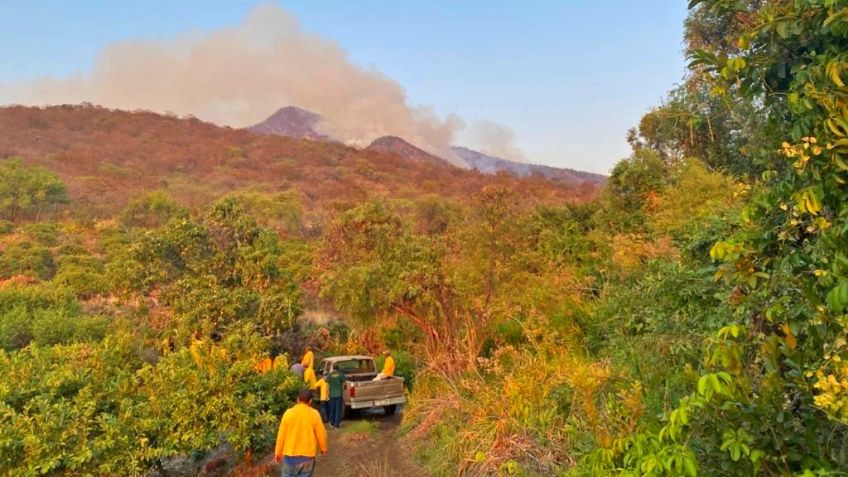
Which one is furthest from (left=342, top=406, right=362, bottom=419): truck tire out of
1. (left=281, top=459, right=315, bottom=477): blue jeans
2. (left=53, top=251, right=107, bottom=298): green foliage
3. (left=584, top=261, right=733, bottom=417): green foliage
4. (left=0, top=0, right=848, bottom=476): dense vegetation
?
(left=53, top=251, right=107, bottom=298): green foliage

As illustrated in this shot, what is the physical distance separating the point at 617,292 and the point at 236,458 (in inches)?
322

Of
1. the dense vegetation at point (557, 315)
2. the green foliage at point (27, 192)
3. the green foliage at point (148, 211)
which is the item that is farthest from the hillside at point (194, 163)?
the dense vegetation at point (557, 315)

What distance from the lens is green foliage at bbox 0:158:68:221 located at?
49.2m

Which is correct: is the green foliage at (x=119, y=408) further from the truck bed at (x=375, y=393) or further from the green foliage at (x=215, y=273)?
the green foliage at (x=215, y=273)

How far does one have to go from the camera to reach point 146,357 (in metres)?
18.1

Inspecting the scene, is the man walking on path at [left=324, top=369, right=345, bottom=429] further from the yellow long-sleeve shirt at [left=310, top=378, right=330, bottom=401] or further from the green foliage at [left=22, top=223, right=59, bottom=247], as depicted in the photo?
the green foliage at [left=22, top=223, right=59, bottom=247]

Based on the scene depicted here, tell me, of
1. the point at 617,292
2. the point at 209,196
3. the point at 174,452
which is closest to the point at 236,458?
the point at 174,452

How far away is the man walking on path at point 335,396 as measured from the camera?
42.1ft

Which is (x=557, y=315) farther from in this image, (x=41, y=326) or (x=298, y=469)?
(x=41, y=326)

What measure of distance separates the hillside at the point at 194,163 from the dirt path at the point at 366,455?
50201 mm

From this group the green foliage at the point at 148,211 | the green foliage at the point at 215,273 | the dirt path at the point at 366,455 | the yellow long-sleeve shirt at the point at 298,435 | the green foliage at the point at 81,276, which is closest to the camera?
the yellow long-sleeve shirt at the point at 298,435

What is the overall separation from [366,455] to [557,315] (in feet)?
19.0

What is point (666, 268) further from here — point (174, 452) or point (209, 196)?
point (209, 196)

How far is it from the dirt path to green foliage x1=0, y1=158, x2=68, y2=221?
50037 mm
